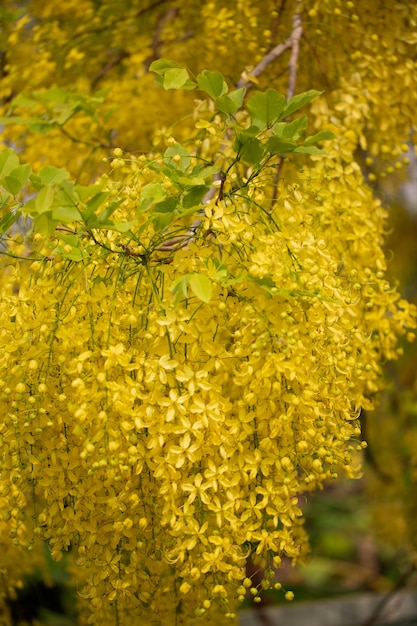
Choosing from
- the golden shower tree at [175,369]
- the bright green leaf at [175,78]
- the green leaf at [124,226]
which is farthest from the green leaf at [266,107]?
the green leaf at [124,226]

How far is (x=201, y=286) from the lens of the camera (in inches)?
42.2

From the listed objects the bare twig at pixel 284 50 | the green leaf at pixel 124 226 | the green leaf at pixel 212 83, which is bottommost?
the bare twig at pixel 284 50

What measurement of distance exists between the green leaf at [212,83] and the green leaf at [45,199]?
320mm

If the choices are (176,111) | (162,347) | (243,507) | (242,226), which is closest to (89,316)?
(162,347)

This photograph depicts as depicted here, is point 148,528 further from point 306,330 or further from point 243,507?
point 306,330

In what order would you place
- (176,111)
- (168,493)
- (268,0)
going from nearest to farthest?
(168,493) < (268,0) < (176,111)

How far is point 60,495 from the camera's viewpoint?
1.20 meters

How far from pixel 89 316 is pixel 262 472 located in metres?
0.40

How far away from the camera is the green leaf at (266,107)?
113cm

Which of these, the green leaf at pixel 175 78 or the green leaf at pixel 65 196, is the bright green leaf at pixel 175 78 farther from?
the green leaf at pixel 65 196

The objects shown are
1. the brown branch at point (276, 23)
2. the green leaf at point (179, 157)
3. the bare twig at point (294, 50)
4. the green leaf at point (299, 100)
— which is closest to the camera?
the green leaf at point (299, 100)

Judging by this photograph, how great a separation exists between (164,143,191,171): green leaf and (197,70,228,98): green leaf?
131 mm

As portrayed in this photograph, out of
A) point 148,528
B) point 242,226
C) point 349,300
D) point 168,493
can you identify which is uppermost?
point 242,226

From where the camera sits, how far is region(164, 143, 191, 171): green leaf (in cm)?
127
